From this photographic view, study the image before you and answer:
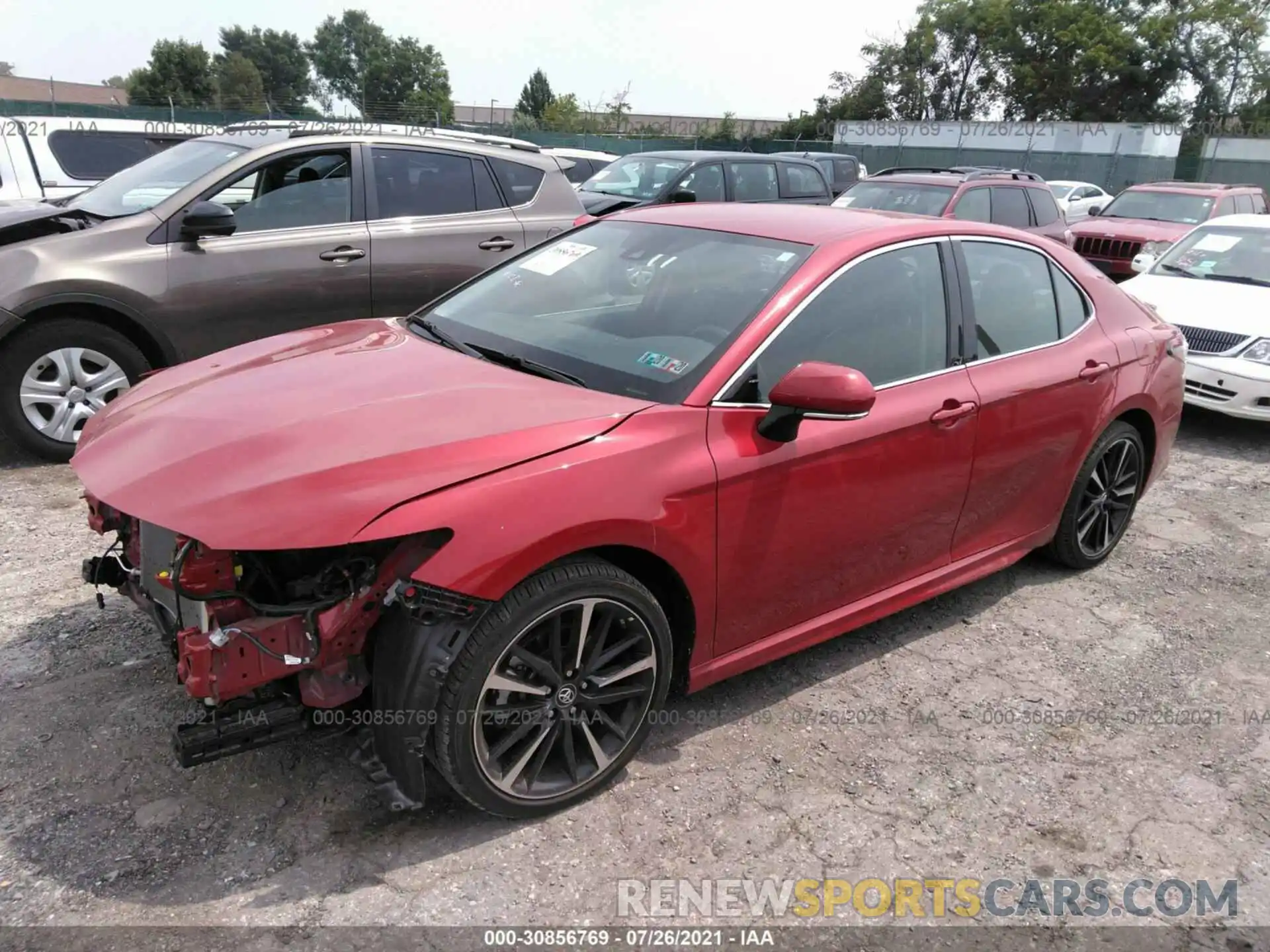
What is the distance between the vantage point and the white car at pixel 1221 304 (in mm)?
7008

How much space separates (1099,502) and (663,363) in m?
2.62

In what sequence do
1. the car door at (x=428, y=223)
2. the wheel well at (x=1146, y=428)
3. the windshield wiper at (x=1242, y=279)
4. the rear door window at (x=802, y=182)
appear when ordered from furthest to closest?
the rear door window at (x=802, y=182), the windshield wiper at (x=1242, y=279), the car door at (x=428, y=223), the wheel well at (x=1146, y=428)

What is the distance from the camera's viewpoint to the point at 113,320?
5301mm

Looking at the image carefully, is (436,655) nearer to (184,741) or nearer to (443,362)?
(184,741)

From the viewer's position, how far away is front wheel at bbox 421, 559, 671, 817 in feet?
8.11

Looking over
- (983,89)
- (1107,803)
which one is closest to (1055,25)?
(983,89)

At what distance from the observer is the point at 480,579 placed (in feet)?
7.81

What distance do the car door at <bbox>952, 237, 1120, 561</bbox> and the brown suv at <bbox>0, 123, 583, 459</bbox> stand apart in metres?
3.63

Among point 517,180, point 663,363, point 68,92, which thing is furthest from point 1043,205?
point 68,92

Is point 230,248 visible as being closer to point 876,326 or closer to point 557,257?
point 557,257

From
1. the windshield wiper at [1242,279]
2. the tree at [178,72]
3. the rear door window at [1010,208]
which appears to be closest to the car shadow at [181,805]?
the windshield wiper at [1242,279]

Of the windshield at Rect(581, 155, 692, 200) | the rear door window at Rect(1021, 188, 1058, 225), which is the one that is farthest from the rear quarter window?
the rear door window at Rect(1021, 188, 1058, 225)

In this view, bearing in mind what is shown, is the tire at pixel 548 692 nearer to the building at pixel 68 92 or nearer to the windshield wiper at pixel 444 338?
the windshield wiper at pixel 444 338

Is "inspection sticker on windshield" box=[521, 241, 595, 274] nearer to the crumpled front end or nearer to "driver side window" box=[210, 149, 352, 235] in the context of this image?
the crumpled front end
